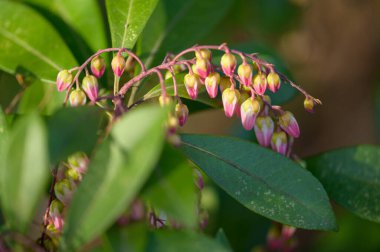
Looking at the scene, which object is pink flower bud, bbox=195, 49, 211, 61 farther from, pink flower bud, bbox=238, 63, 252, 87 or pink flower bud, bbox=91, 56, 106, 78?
pink flower bud, bbox=91, 56, 106, 78

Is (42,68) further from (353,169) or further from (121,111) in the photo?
(353,169)

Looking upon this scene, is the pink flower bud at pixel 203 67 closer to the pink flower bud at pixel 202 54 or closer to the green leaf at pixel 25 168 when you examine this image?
the pink flower bud at pixel 202 54

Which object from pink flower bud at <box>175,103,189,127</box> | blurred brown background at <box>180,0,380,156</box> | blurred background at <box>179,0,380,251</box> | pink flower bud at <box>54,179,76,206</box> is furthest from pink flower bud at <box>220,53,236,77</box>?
blurred brown background at <box>180,0,380,156</box>

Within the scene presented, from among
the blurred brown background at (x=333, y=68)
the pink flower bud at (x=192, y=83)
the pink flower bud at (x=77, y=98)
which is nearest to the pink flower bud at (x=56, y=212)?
the pink flower bud at (x=77, y=98)

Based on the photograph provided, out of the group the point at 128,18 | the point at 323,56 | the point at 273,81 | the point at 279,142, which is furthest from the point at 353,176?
the point at 323,56

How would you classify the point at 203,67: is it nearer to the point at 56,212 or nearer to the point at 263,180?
the point at 263,180
